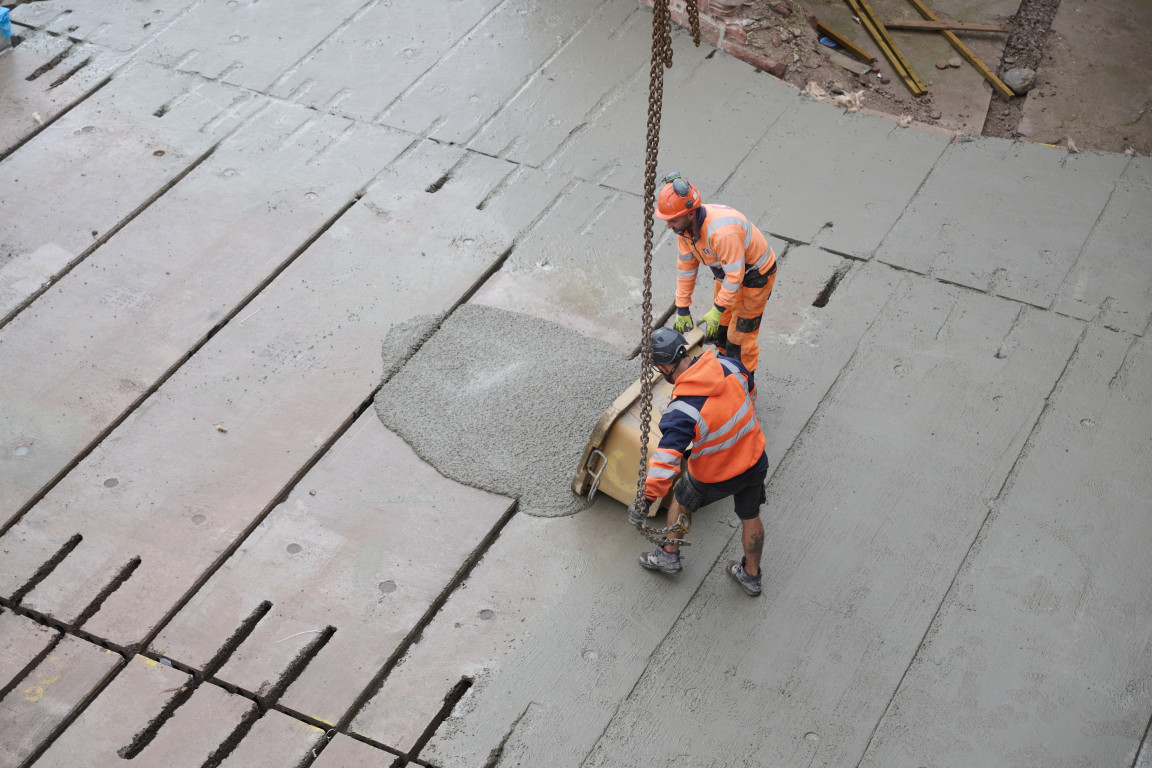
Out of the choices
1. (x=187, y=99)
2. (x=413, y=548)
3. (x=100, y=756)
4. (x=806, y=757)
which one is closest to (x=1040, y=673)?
(x=806, y=757)

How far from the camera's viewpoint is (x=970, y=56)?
9.45m

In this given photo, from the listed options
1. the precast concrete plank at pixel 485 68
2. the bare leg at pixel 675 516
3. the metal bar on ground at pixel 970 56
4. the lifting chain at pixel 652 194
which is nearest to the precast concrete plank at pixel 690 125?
the precast concrete plank at pixel 485 68

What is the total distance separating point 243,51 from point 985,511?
7.39 meters

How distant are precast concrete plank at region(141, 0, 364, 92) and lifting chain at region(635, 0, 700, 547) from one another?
17.0ft

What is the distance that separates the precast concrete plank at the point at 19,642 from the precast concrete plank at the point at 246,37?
16.7 ft

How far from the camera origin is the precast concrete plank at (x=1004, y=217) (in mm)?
7082

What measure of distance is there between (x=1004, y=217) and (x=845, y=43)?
295cm

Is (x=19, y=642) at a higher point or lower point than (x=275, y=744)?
higher

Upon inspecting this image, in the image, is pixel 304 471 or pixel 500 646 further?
pixel 304 471

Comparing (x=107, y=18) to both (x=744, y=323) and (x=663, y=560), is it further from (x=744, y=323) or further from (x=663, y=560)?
(x=663, y=560)

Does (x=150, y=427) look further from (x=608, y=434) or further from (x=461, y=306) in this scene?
(x=608, y=434)

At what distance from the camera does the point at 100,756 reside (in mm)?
4996

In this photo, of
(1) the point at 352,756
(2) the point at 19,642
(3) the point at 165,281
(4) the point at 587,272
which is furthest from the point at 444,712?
(3) the point at 165,281

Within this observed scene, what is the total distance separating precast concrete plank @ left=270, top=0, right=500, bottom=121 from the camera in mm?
8750
